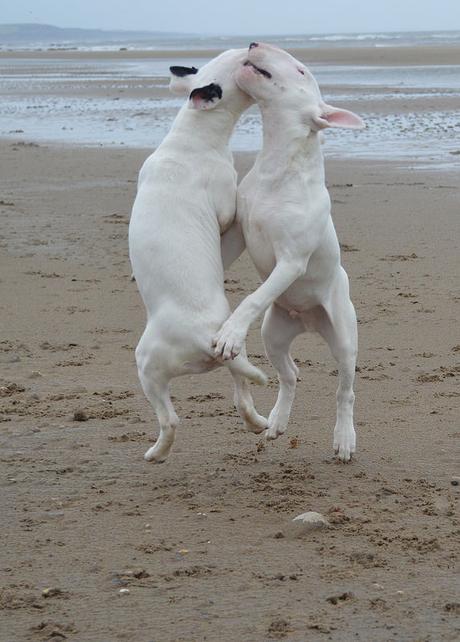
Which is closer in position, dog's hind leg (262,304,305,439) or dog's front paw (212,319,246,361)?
dog's front paw (212,319,246,361)

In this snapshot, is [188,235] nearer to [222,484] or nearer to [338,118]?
[338,118]

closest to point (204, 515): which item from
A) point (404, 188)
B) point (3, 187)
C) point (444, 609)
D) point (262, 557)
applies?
point (262, 557)

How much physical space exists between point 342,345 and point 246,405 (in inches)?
21.6

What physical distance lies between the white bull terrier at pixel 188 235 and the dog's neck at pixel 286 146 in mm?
152

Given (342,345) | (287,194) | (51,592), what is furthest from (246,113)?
(51,592)

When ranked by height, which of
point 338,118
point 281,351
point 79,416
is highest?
point 338,118

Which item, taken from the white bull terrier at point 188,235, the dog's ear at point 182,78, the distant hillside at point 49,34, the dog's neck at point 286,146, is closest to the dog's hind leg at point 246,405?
the white bull terrier at point 188,235

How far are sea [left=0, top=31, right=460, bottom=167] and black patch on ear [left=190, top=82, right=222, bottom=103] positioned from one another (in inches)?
417

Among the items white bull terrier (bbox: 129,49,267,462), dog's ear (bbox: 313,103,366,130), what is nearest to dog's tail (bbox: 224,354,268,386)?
white bull terrier (bbox: 129,49,267,462)

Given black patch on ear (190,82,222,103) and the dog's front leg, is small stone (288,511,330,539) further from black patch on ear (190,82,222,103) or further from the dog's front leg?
black patch on ear (190,82,222,103)

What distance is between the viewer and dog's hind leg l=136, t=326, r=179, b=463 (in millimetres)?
4906

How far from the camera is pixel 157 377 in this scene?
4.97 meters

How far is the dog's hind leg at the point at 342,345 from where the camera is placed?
18.1 ft

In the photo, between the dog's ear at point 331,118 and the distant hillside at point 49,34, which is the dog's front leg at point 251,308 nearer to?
the dog's ear at point 331,118
